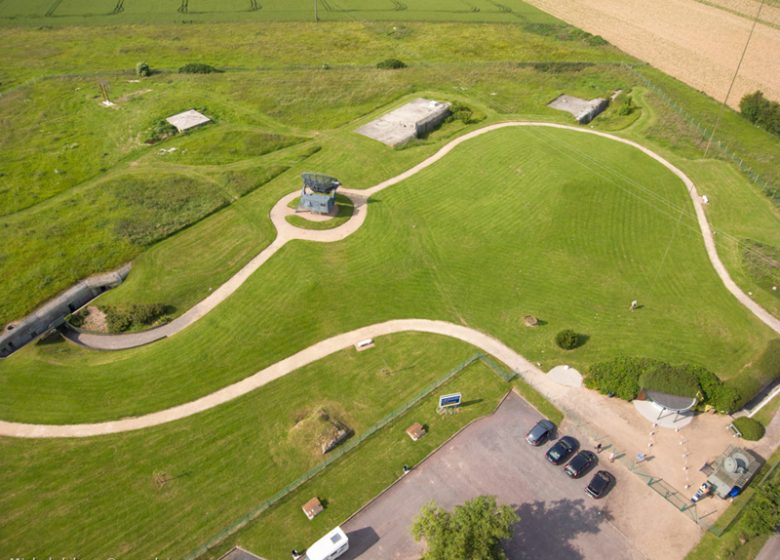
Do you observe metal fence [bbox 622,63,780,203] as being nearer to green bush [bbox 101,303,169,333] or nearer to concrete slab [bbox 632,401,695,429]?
concrete slab [bbox 632,401,695,429]

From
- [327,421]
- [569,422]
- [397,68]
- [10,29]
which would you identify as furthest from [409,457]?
[10,29]

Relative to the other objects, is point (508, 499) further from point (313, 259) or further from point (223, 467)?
point (313, 259)

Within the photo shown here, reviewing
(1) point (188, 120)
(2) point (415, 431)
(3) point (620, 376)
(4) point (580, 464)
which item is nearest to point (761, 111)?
(3) point (620, 376)

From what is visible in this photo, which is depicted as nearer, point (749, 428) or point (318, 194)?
point (749, 428)

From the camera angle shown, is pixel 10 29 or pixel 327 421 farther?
pixel 10 29

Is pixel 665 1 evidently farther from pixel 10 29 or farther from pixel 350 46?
pixel 10 29

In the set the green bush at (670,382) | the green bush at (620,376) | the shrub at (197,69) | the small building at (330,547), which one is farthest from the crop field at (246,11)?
the small building at (330,547)

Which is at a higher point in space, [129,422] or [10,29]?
[10,29]
